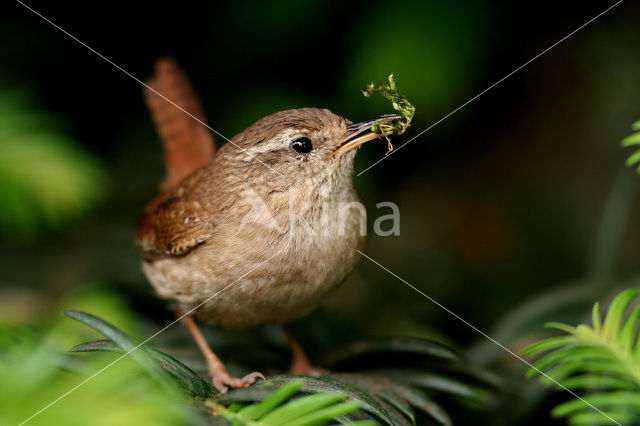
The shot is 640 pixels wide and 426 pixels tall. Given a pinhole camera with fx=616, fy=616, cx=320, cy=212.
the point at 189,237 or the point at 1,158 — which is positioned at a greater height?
the point at 1,158

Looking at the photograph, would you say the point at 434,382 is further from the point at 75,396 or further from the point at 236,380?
the point at 75,396

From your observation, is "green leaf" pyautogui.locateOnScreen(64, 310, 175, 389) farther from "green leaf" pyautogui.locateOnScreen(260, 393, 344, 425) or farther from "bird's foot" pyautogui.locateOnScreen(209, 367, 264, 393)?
"bird's foot" pyautogui.locateOnScreen(209, 367, 264, 393)

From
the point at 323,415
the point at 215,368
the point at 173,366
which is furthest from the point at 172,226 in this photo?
the point at 323,415

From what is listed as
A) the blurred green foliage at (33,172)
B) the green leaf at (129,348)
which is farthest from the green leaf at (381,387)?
the blurred green foliage at (33,172)

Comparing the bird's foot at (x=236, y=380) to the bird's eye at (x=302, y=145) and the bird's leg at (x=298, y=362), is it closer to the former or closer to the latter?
the bird's leg at (x=298, y=362)

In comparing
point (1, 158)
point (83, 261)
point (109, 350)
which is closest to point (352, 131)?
point (109, 350)

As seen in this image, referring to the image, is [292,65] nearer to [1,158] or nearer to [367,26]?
[367,26]
